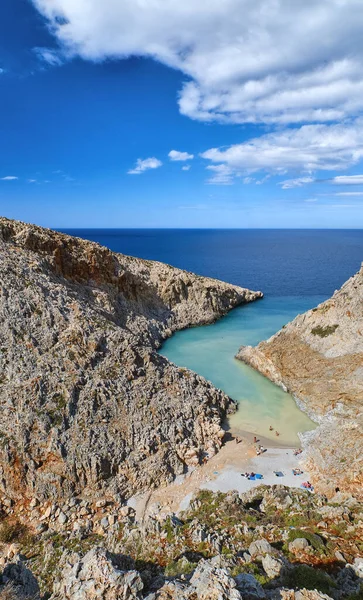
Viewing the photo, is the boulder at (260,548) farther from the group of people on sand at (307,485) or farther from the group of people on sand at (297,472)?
the group of people on sand at (297,472)

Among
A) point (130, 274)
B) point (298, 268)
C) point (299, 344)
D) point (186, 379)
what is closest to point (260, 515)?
point (186, 379)

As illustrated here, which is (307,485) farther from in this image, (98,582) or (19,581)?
(19,581)

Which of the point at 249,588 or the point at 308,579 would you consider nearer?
the point at 249,588

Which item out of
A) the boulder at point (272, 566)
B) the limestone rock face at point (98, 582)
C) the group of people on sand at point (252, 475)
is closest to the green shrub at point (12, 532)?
the limestone rock face at point (98, 582)

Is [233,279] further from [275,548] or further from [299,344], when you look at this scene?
[275,548]

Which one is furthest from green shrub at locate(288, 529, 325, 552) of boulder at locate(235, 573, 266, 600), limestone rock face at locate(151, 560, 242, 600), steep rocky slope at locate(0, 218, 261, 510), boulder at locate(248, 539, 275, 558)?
steep rocky slope at locate(0, 218, 261, 510)

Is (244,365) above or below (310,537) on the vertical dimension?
below

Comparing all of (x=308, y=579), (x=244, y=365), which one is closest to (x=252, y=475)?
(x=308, y=579)
